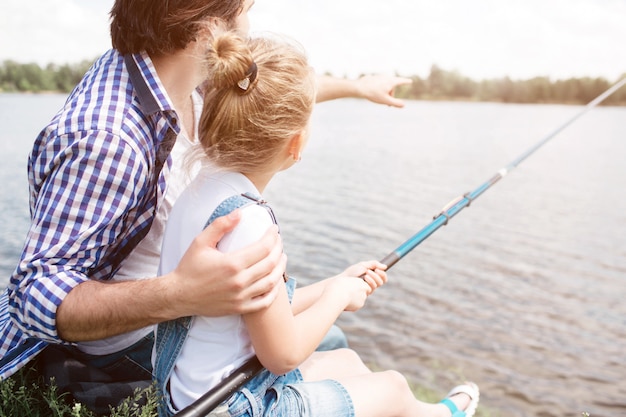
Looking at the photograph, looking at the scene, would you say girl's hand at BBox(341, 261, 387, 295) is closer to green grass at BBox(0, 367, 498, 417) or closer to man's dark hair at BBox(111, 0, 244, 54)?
green grass at BBox(0, 367, 498, 417)

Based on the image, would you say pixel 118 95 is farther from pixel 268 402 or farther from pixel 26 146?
pixel 26 146

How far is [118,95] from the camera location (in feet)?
6.57

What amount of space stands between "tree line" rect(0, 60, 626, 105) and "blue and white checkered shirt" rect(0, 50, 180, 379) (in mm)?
54592

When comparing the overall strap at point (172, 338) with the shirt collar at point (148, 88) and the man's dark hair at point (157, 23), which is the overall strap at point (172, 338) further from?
the man's dark hair at point (157, 23)

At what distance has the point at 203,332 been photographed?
190 cm

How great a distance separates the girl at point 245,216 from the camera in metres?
1.84

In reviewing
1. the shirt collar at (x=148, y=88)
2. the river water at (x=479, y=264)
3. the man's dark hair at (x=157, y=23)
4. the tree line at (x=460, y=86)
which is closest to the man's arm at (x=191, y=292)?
the shirt collar at (x=148, y=88)

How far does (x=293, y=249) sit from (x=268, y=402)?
725cm

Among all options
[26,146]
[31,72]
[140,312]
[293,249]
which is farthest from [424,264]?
[31,72]

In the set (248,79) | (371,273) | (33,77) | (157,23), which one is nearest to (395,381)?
(371,273)

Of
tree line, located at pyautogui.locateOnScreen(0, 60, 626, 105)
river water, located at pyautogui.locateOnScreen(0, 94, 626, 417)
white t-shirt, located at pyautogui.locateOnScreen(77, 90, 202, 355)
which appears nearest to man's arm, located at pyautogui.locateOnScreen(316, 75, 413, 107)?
white t-shirt, located at pyautogui.locateOnScreen(77, 90, 202, 355)

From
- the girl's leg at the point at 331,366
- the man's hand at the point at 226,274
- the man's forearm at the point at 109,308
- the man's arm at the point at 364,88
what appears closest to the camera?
the man's hand at the point at 226,274

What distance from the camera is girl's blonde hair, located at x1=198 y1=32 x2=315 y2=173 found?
189 cm

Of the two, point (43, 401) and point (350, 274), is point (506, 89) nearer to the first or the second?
point (350, 274)
